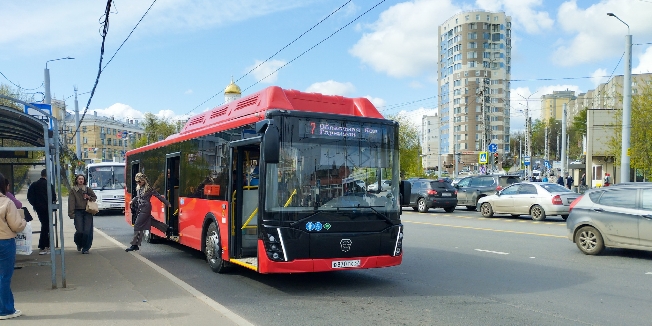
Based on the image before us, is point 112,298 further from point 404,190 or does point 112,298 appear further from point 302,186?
point 404,190

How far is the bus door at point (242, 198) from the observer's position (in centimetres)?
946

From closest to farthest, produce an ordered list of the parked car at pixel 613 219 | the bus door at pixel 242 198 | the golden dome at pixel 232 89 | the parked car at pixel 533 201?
the bus door at pixel 242 198 → the parked car at pixel 613 219 → the parked car at pixel 533 201 → the golden dome at pixel 232 89

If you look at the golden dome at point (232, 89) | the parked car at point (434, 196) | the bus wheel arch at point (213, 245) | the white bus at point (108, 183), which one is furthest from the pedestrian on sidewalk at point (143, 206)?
the golden dome at point (232, 89)

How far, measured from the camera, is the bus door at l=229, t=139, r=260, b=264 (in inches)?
372

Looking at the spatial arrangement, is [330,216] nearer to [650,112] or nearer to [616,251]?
[616,251]

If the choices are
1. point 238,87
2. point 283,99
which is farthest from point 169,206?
point 238,87

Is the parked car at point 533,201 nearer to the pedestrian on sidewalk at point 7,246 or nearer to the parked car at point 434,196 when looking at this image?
the parked car at point 434,196

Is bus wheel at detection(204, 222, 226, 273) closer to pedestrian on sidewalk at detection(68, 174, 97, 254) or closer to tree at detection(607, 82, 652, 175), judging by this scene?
pedestrian on sidewalk at detection(68, 174, 97, 254)

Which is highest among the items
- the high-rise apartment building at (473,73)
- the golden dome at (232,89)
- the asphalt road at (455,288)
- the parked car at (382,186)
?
the high-rise apartment building at (473,73)

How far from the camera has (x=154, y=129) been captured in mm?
61531

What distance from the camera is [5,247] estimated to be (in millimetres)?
6715

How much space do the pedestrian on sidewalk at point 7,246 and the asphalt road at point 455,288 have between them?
2.63m

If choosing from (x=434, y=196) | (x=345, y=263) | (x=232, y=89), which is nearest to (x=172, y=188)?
(x=345, y=263)

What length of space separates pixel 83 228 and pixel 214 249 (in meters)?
4.01
